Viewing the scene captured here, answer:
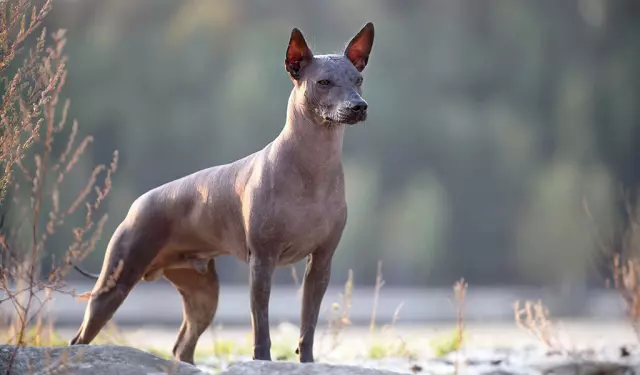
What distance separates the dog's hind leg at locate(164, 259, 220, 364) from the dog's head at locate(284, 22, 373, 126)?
3.92 ft

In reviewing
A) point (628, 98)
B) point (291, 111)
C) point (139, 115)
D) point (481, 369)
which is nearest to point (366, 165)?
point (139, 115)

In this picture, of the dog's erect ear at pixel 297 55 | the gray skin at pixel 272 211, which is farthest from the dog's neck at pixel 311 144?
the dog's erect ear at pixel 297 55

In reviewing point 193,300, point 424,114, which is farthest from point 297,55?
point 424,114

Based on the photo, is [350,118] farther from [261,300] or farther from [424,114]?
[424,114]

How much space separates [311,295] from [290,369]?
26.0 inches

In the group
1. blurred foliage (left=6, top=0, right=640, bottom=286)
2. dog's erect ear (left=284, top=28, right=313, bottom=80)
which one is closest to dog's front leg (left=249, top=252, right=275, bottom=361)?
dog's erect ear (left=284, top=28, right=313, bottom=80)

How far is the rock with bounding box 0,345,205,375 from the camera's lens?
3514mm

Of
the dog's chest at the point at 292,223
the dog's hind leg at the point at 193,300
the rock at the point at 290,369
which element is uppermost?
the dog's chest at the point at 292,223

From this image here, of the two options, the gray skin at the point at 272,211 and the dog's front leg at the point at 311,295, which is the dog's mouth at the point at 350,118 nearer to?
the gray skin at the point at 272,211

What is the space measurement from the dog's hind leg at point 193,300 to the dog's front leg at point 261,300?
2.76ft

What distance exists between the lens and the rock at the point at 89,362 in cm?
351

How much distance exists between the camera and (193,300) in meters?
4.86

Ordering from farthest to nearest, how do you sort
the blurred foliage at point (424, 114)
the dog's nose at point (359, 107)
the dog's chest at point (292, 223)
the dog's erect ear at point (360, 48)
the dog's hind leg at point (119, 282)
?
the blurred foliage at point (424, 114) < the dog's hind leg at point (119, 282) < the dog's erect ear at point (360, 48) < the dog's chest at point (292, 223) < the dog's nose at point (359, 107)

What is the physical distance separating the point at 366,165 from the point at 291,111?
15.7 metres
